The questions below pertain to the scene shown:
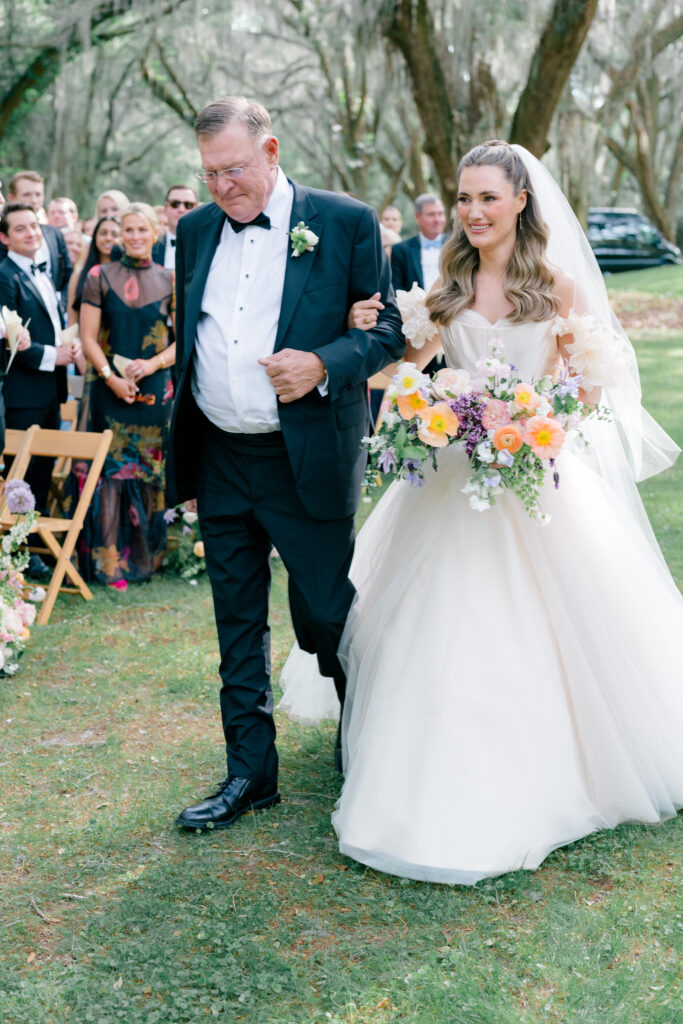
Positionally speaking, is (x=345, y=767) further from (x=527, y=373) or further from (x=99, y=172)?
(x=99, y=172)

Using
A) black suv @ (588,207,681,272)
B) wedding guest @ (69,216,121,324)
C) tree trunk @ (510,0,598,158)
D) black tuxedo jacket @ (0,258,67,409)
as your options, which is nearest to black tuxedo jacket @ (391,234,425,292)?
wedding guest @ (69,216,121,324)

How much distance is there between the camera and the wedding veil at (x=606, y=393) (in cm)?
433

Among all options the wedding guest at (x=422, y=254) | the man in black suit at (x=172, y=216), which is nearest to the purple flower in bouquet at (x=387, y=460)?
the man in black suit at (x=172, y=216)

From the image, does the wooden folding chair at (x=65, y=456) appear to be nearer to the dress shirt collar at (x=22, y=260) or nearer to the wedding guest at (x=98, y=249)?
the dress shirt collar at (x=22, y=260)

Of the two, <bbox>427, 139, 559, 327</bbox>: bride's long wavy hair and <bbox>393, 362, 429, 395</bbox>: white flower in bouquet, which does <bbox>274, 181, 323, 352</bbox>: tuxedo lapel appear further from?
<bbox>427, 139, 559, 327</bbox>: bride's long wavy hair

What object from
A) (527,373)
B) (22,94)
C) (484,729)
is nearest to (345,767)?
(484,729)

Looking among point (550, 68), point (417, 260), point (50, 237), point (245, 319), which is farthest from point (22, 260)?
point (550, 68)

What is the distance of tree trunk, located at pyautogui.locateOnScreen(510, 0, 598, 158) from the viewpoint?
11.8 m

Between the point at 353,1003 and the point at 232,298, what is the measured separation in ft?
7.32

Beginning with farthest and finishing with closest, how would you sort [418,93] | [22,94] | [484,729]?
[22,94] < [418,93] < [484,729]

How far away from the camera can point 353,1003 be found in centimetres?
306

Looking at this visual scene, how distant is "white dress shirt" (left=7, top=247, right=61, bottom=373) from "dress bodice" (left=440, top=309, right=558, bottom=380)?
4009mm

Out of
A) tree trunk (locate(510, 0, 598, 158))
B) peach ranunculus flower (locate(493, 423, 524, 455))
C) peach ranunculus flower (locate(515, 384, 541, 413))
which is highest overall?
tree trunk (locate(510, 0, 598, 158))

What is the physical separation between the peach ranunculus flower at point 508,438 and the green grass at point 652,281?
20998 millimetres
